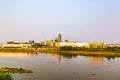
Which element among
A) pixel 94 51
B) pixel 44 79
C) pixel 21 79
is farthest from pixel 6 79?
pixel 94 51

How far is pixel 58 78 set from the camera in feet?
114

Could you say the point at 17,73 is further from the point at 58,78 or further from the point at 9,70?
the point at 58,78

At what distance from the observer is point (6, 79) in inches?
866

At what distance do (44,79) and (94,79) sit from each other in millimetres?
6625

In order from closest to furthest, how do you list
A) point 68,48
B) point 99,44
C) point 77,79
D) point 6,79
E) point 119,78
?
point 6,79 < point 77,79 < point 119,78 < point 68,48 < point 99,44

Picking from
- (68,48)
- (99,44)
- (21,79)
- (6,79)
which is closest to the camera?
(6,79)

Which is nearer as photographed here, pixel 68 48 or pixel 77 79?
pixel 77 79

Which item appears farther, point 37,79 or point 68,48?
point 68,48

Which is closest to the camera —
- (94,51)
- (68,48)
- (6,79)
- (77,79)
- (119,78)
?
(6,79)

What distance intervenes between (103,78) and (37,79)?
9255mm

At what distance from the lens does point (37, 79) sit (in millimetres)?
33156

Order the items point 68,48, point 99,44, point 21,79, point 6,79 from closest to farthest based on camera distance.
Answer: point 6,79 → point 21,79 → point 68,48 → point 99,44

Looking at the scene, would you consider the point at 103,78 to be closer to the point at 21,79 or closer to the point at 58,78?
the point at 58,78

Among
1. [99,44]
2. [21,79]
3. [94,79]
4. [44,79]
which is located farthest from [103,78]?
[99,44]
